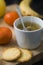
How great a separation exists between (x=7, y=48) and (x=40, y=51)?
9 cm

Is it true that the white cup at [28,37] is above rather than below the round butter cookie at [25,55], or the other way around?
above

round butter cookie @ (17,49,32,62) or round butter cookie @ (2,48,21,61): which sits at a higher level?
round butter cookie @ (2,48,21,61)

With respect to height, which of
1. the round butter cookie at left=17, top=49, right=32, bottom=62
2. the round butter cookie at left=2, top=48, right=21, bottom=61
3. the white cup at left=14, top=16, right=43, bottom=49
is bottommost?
the round butter cookie at left=17, top=49, right=32, bottom=62

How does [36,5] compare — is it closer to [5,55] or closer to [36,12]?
[36,12]

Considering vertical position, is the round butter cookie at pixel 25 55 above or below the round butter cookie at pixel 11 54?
below

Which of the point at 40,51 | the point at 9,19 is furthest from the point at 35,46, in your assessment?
the point at 9,19

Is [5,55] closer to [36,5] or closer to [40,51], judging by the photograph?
[40,51]

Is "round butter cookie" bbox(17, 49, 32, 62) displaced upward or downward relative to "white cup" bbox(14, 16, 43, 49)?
downward

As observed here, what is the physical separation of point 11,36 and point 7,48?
0.04 m

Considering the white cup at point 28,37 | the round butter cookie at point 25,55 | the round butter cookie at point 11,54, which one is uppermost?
the white cup at point 28,37

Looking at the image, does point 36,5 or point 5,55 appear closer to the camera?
point 5,55

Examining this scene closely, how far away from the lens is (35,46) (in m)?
0.51

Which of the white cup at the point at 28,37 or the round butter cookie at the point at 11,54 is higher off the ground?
the white cup at the point at 28,37

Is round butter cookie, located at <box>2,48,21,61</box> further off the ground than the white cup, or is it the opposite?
the white cup
